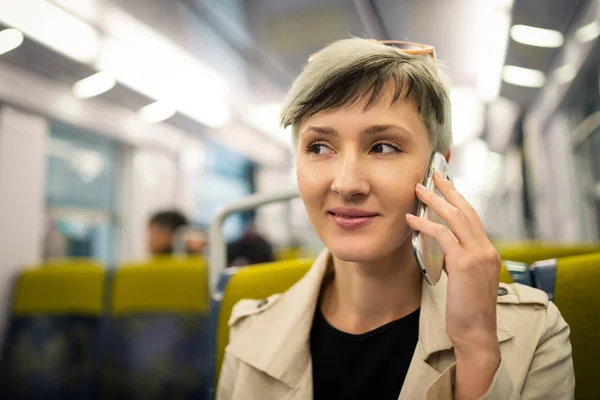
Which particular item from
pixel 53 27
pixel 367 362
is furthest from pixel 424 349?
pixel 53 27

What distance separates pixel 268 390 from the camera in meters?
0.96

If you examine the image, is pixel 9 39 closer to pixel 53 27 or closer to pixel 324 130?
pixel 53 27

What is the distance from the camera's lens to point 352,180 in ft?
2.60

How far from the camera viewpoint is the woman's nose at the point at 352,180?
792 millimetres

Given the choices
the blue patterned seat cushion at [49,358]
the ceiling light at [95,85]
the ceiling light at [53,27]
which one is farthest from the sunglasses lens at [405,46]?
the blue patterned seat cushion at [49,358]

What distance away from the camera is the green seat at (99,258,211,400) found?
2.54 metres

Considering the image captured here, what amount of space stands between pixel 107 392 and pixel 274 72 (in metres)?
2.42

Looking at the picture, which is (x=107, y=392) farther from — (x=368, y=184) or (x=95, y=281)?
(x=368, y=184)

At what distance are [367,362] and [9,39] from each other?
3.61 feet

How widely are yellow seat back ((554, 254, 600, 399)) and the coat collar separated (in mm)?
193

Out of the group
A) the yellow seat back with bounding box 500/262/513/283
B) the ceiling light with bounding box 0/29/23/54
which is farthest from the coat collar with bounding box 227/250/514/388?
the ceiling light with bounding box 0/29/23/54

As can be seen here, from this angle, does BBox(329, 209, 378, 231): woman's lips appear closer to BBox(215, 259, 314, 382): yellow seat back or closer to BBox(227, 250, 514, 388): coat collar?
BBox(227, 250, 514, 388): coat collar

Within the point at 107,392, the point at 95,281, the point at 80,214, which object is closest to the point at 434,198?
the point at 95,281

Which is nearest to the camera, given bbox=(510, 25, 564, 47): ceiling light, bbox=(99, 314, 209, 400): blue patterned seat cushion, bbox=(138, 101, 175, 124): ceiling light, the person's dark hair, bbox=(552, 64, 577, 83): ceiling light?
bbox=(510, 25, 564, 47): ceiling light
